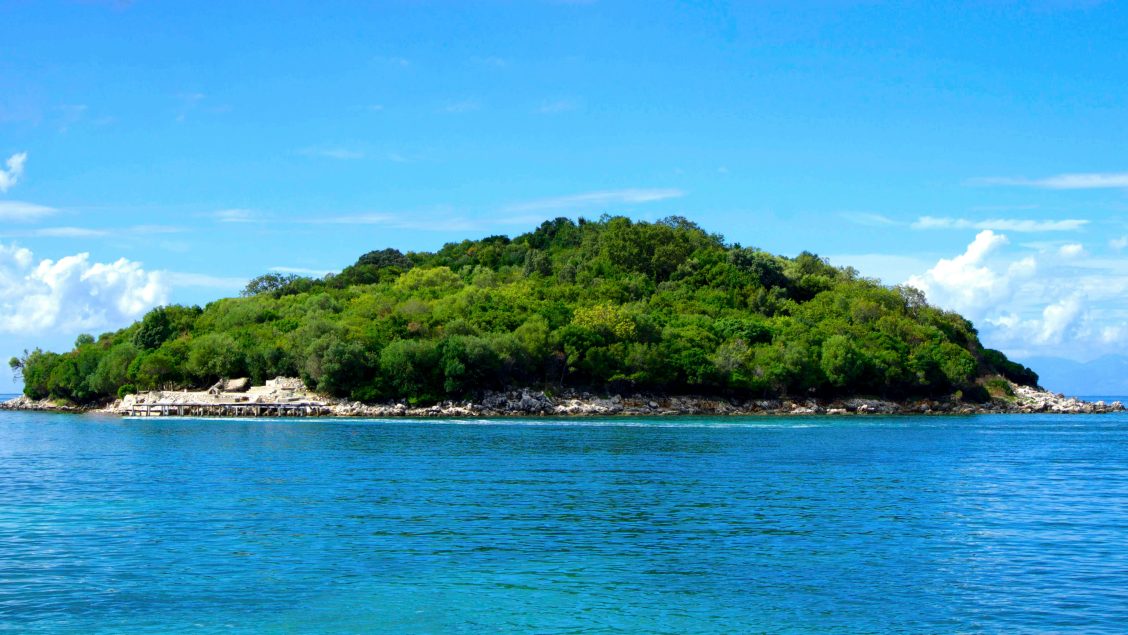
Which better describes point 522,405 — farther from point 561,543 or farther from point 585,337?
point 561,543

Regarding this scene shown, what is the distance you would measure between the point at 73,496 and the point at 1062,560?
27.9 m

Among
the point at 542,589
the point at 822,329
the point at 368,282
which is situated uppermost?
the point at 368,282

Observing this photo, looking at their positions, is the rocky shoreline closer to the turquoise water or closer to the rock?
the rock

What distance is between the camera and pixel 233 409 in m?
94.6

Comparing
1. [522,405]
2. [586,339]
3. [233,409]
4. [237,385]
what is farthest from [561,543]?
[237,385]

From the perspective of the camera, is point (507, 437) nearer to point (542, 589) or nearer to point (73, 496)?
point (73, 496)

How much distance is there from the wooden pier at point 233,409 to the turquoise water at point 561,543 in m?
45.5

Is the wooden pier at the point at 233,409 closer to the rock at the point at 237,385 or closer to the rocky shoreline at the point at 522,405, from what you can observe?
the rocky shoreline at the point at 522,405

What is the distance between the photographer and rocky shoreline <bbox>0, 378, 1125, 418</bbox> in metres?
91.8

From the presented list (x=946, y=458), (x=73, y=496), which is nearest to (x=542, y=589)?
(x=73, y=496)

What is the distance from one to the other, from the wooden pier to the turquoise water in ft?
149

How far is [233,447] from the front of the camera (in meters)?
51.9

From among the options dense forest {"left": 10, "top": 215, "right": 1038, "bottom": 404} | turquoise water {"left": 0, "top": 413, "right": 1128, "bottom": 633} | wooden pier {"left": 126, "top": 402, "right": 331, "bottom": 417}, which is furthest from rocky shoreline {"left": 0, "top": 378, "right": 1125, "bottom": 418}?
turquoise water {"left": 0, "top": 413, "right": 1128, "bottom": 633}

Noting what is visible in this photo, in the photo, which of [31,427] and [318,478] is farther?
[31,427]
